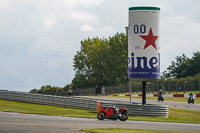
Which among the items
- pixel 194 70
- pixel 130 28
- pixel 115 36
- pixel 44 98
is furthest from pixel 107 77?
pixel 130 28

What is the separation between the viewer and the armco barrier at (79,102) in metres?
35.5

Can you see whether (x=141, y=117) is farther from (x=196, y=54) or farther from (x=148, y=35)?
(x=196, y=54)

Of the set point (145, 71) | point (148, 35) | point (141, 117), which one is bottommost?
point (141, 117)

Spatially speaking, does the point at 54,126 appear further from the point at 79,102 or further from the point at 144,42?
the point at 79,102

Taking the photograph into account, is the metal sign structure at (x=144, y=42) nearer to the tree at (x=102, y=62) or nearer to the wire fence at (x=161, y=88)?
the wire fence at (x=161, y=88)

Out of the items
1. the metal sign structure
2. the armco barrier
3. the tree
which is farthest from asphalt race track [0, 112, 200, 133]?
the tree

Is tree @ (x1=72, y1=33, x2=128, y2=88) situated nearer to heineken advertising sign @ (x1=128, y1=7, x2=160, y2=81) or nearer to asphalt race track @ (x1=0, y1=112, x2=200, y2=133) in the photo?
heineken advertising sign @ (x1=128, y1=7, x2=160, y2=81)

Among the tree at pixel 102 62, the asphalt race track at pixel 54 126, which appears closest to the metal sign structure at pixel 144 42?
the asphalt race track at pixel 54 126

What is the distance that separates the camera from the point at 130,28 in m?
35.6

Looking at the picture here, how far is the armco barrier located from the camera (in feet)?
116

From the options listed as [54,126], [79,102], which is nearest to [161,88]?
[79,102]

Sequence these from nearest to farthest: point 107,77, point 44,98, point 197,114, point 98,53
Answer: point 197,114 < point 44,98 < point 107,77 < point 98,53

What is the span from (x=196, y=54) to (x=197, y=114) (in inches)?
3536

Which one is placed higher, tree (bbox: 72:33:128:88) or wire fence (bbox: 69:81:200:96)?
tree (bbox: 72:33:128:88)
